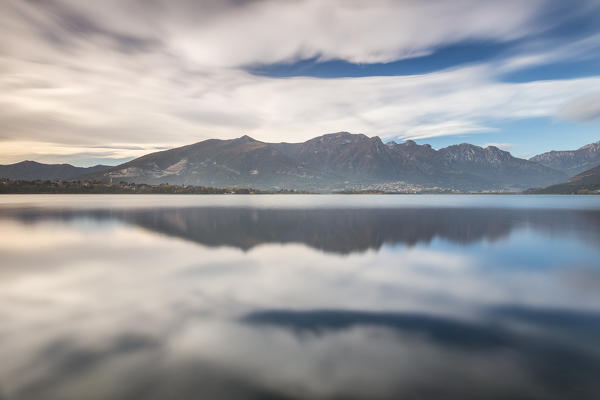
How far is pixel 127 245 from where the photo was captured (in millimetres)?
32094

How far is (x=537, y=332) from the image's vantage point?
11734 mm

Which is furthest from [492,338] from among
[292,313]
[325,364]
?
[292,313]

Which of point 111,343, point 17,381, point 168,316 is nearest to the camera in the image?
point 17,381

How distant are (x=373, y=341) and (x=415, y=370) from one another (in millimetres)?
2044

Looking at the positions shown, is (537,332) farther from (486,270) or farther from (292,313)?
(486,270)

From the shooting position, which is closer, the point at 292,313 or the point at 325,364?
the point at 325,364

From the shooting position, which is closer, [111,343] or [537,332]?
[111,343]

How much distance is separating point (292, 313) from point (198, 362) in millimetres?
5153

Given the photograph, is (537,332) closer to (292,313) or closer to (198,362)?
(292,313)

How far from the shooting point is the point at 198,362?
30.3 ft

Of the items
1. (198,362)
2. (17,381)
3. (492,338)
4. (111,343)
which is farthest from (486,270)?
(17,381)

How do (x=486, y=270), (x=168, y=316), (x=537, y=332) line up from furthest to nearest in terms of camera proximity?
(x=486, y=270), (x=168, y=316), (x=537, y=332)

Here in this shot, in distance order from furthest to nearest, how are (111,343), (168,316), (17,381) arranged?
1. (168,316)
2. (111,343)
3. (17,381)

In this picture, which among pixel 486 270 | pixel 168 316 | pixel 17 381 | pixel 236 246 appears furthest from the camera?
pixel 236 246
